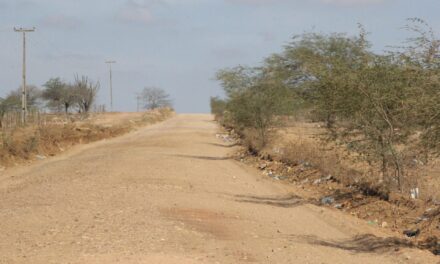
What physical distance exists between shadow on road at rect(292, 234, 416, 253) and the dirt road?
0.02 m

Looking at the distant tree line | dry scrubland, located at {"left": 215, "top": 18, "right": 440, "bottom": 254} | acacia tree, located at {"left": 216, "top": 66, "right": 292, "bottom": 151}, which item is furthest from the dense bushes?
the distant tree line

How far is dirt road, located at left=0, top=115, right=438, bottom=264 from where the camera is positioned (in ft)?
29.7

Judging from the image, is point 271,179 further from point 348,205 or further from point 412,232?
point 412,232

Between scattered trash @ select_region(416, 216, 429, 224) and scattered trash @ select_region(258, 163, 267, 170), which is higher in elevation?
scattered trash @ select_region(416, 216, 429, 224)

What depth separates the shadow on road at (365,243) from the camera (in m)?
11.0

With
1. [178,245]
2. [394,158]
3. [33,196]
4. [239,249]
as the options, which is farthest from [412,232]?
[33,196]

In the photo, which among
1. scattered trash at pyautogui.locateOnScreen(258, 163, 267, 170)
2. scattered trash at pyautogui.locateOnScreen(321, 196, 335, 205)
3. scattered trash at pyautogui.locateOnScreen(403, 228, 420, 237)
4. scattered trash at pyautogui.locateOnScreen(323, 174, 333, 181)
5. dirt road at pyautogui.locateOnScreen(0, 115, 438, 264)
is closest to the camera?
dirt road at pyautogui.locateOnScreen(0, 115, 438, 264)

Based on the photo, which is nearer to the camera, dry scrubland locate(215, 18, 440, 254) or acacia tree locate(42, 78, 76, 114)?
dry scrubland locate(215, 18, 440, 254)

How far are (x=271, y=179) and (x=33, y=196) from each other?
27.9 feet

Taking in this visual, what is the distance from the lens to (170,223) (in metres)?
11.3

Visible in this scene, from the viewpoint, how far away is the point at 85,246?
8.99m

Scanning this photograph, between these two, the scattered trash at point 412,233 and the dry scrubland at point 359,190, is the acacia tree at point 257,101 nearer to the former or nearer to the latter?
the dry scrubland at point 359,190

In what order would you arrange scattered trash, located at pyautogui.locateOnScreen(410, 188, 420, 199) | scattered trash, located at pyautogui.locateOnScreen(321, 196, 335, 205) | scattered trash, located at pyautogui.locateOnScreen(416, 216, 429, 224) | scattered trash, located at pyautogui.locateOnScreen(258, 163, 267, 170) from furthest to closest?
scattered trash, located at pyautogui.locateOnScreen(258, 163, 267, 170) < scattered trash, located at pyautogui.locateOnScreen(321, 196, 335, 205) < scattered trash, located at pyautogui.locateOnScreen(410, 188, 420, 199) < scattered trash, located at pyautogui.locateOnScreen(416, 216, 429, 224)

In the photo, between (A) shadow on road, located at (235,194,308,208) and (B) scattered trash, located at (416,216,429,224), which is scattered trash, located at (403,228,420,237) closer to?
(B) scattered trash, located at (416,216,429,224)
